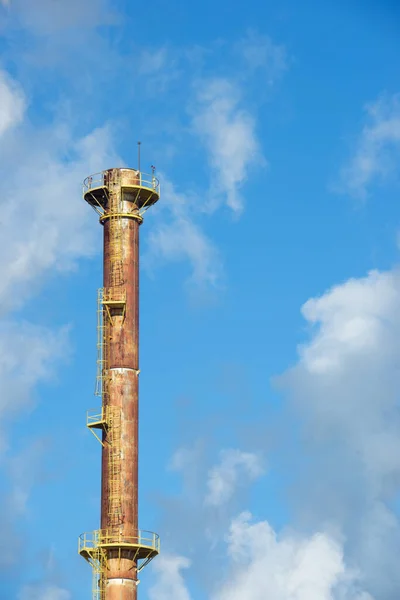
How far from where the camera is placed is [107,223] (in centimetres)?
Result: 10675

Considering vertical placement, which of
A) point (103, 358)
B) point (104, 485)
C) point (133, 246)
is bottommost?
point (104, 485)

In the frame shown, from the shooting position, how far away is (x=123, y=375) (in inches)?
4090

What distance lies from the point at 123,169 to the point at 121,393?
50.0 feet

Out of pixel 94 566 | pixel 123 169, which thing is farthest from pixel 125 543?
pixel 123 169

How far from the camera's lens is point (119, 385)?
340 feet

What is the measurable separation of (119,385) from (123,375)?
75 cm

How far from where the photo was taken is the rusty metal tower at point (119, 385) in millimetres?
100375

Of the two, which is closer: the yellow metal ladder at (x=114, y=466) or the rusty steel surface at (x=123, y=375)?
the rusty steel surface at (x=123, y=375)

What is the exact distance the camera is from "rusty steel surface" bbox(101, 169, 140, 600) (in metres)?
100

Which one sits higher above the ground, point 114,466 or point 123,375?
point 123,375

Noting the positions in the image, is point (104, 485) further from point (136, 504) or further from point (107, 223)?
point (107, 223)

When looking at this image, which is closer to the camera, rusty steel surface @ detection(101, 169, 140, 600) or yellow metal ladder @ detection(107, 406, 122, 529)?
rusty steel surface @ detection(101, 169, 140, 600)

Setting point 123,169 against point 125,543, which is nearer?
point 125,543

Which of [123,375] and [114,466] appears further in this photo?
[123,375]
